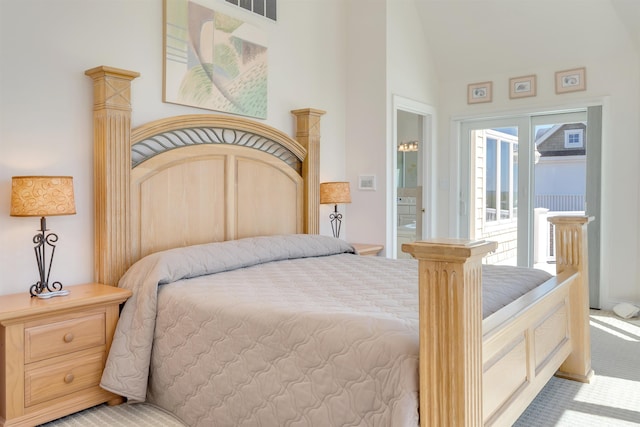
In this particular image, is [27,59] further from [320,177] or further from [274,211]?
[320,177]

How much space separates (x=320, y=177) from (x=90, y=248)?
6.88 ft

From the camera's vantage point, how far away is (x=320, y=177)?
434 cm

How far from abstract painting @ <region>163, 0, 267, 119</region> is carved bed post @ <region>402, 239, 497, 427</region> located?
7.53 feet

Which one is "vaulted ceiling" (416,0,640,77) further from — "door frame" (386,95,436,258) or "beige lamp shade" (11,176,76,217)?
"beige lamp shade" (11,176,76,217)

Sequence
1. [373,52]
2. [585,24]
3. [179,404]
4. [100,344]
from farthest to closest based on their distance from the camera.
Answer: [373,52] < [585,24] < [100,344] < [179,404]

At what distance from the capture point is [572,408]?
240 cm

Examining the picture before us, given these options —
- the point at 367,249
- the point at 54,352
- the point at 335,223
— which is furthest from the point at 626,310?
the point at 54,352

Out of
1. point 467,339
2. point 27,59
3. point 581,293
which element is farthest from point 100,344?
point 581,293

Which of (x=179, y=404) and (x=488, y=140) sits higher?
(x=488, y=140)

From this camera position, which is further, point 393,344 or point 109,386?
point 109,386

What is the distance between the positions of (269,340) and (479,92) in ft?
13.0

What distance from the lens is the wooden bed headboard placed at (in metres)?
2.70

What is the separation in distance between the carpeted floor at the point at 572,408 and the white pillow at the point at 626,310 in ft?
3.70

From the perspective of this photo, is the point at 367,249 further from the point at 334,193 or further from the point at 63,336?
the point at 63,336
